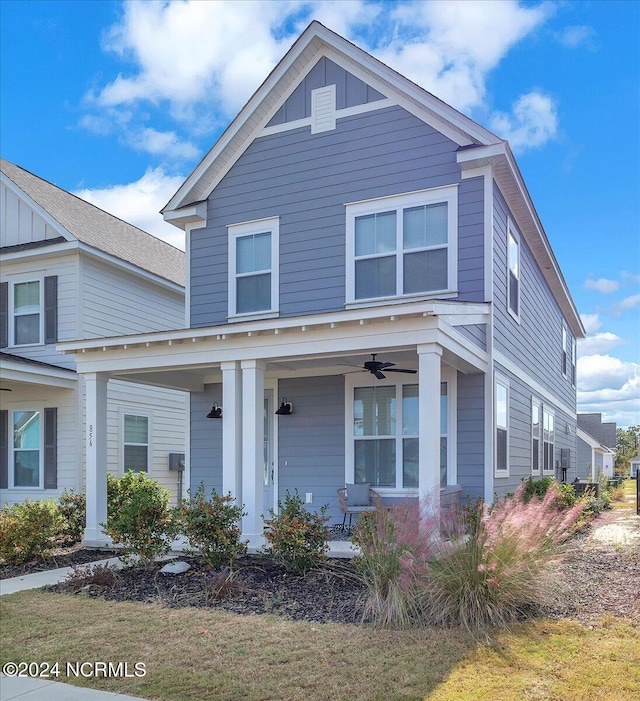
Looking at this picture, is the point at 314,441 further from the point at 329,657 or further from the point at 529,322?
the point at 329,657

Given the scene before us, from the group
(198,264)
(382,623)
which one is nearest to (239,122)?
(198,264)

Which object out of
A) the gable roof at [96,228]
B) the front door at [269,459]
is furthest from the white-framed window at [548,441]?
the gable roof at [96,228]

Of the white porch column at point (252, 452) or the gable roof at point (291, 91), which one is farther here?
the gable roof at point (291, 91)

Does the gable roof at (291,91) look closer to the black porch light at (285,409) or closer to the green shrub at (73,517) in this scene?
the black porch light at (285,409)

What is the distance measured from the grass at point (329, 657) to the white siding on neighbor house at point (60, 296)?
8385 mm

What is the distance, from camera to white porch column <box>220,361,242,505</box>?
9062 millimetres

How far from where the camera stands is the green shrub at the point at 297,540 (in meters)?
7.56

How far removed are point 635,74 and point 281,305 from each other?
7.41 metres

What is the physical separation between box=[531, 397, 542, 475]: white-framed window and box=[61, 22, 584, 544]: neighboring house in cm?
126

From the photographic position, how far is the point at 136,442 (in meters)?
15.3

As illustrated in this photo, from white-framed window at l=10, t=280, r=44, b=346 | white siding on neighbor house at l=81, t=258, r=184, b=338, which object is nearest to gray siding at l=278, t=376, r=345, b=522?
white siding on neighbor house at l=81, t=258, r=184, b=338

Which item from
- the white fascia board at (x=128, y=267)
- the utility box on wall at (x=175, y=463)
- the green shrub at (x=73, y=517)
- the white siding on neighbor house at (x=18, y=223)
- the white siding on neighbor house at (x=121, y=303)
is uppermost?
the white siding on neighbor house at (x=18, y=223)

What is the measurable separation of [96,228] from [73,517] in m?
7.06

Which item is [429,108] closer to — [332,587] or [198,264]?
[198,264]
